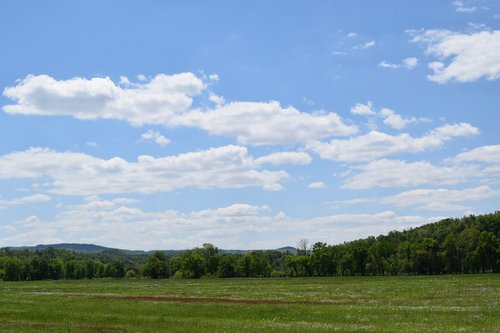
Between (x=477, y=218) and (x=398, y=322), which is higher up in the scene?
(x=477, y=218)

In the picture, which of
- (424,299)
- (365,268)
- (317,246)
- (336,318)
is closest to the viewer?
(336,318)

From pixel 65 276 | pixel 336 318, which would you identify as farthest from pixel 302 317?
pixel 65 276

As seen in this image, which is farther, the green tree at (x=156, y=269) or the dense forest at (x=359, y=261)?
the green tree at (x=156, y=269)

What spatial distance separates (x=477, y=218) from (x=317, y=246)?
61.6 m

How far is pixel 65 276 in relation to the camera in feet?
655

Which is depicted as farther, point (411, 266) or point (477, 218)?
point (477, 218)

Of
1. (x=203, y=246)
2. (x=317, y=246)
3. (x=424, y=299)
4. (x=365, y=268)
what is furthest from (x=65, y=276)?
(x=424, y=299)

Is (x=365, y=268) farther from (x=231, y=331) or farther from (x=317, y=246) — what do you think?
(x=231, y=331)

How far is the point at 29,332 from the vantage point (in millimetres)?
28641

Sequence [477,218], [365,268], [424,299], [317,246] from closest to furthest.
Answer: [424,299], [365,268], [317,246], [477,218]

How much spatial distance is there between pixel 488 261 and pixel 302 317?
389 feet

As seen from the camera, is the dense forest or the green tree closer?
the dense forest

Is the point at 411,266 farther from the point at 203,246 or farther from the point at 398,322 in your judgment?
the point at 398,322

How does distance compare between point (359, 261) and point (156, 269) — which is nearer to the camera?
point (359, 261)
